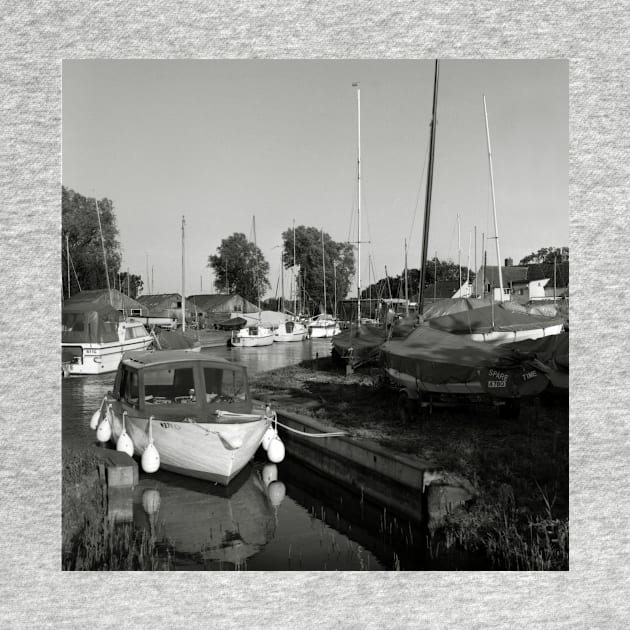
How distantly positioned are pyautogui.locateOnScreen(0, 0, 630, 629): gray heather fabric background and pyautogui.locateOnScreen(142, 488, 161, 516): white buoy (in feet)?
8.26

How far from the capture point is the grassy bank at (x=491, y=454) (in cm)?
535

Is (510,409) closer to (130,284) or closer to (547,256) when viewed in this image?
(547,256)

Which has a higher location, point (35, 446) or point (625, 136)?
point (625, 136)

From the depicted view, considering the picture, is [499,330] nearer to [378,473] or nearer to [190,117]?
[378,473]

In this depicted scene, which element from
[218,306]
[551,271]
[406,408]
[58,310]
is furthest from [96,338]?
[551,271]

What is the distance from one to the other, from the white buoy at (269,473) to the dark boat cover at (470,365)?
2222 millimetres

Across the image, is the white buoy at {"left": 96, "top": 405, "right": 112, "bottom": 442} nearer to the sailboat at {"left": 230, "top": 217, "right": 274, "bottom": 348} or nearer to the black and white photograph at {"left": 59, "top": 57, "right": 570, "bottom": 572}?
the black and white photograph at {"left": 59, "top": 57, "right": 570, "bottom": 572}

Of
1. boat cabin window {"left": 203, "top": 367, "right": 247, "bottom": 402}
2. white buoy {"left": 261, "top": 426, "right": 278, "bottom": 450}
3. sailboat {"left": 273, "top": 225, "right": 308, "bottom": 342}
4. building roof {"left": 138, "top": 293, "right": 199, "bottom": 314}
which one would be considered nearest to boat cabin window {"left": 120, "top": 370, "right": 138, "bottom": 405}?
boat cabin window {"left": 203, "top": 367, "right": 247, "bottom": 402}

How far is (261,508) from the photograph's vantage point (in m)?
7.39

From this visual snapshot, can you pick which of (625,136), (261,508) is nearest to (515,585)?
(625,136)

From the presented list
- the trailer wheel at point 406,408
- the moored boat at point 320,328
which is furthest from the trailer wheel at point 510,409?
the moored boat at point 320,328

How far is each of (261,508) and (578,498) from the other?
374 cm

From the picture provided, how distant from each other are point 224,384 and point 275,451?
996mm

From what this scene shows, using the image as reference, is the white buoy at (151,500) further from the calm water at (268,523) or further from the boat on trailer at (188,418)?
the boat on trailer at (188,418)
